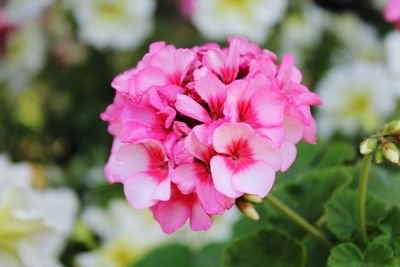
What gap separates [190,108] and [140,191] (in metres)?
0.08

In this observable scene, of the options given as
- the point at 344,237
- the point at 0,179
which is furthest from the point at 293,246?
the point at 0,179

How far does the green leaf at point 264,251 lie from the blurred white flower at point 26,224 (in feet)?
1.09

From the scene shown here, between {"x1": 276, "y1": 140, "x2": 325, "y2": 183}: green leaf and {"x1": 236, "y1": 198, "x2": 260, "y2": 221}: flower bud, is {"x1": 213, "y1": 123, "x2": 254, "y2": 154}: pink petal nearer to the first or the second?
{"x1": 236, "y1": 198, "x2": 260, "y2": 221}: flower bud

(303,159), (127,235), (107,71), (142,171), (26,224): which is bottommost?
(107,71)

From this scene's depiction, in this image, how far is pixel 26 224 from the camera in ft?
3.02

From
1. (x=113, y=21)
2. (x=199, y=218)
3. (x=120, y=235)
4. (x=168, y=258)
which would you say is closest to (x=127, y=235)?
(x=120, y=235)

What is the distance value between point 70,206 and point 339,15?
126 centimetres

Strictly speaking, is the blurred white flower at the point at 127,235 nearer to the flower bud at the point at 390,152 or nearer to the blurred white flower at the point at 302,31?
the flower bud at the point at 390,152

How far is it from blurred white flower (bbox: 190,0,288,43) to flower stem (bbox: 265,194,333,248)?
963mm

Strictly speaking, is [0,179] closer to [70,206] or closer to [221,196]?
→ [70,206]

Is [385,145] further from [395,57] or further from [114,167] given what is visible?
[395,57]

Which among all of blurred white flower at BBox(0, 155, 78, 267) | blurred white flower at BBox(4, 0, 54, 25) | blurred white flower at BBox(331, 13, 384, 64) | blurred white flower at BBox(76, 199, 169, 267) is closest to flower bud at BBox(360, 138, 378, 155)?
blurred white flower at BBox(0, 155, 78, 267)

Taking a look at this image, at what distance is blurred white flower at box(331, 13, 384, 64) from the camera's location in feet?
6.34

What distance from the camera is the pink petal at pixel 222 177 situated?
0.53 m
